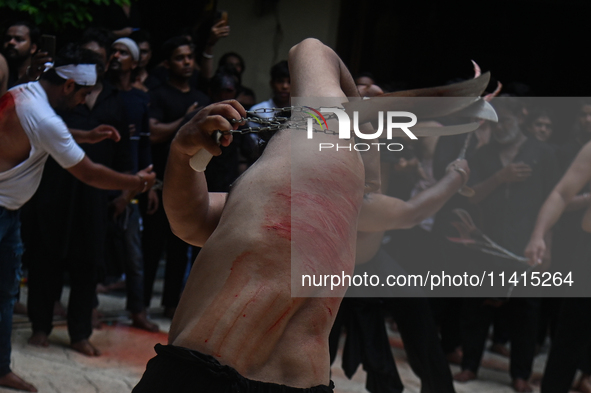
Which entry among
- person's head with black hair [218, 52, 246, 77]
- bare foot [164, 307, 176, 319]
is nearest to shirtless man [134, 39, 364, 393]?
bare foot [164, 307, 176, 319]

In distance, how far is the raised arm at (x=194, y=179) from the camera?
1483mm

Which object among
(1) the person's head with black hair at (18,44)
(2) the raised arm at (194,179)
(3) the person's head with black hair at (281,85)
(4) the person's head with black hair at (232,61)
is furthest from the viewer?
(4) the person's head with black hair at (232,61)

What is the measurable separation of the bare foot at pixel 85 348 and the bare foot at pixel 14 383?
628 mm

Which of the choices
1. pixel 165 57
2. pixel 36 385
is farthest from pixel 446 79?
pixel 36 385

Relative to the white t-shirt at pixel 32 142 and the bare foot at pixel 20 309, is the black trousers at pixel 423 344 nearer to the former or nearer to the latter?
the white t-shirt at pixel 32 142

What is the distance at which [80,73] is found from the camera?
3607 mm

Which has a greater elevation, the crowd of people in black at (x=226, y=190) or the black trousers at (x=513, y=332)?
the crowd of people in black at (x=226, y=190)

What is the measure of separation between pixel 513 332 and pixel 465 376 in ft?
1.40

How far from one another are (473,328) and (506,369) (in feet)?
1.80

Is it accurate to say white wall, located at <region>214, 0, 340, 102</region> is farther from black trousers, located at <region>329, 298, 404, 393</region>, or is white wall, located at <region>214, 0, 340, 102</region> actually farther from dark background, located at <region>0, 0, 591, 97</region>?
black trousers, located at <region>329, 298, 404, 393</region>

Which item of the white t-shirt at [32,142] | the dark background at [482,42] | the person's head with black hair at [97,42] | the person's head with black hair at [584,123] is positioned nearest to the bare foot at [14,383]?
the white t-shirt at [32,142]

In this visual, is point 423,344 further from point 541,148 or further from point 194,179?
point 194,179

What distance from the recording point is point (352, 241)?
5.26 ft

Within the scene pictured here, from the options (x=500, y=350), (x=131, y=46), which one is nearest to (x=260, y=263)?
(x=131, y=46)
